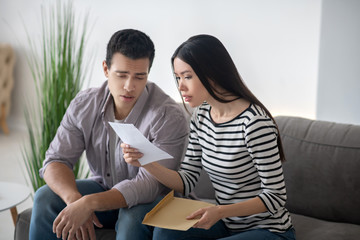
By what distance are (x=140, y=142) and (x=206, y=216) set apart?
0.31 meters

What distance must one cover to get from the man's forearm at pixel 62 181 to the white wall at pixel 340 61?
1423 millimetres

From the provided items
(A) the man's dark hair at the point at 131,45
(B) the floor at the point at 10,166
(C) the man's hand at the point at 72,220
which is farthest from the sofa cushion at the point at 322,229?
(B) the floor at the point at 10,166

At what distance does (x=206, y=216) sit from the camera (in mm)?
1363

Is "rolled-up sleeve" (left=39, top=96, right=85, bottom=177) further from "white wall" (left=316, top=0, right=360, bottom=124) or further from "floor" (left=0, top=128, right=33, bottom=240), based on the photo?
"white wall" (left=316, top=0, right=360, bottom=124)

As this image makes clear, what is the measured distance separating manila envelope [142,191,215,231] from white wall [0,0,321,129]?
4.53ft

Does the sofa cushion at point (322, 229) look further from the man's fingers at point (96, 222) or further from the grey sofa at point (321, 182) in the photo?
the man's fingers at point (96, 222)

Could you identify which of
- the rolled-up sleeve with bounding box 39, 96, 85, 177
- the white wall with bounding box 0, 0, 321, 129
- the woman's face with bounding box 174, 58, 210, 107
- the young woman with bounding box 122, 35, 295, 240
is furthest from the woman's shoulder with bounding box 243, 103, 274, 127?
the white wall with bounding box 0, 0, 321, 129

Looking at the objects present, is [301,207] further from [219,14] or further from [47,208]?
[219,14]

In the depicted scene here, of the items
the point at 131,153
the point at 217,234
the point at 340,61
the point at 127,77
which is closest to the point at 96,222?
the point at 131,153

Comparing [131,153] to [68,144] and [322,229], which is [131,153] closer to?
[68,144]

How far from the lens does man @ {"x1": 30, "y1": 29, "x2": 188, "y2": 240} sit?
156 cm

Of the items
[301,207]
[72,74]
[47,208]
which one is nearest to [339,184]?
[301,207]

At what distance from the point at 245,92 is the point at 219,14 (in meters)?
1.58

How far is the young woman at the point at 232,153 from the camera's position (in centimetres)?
141
